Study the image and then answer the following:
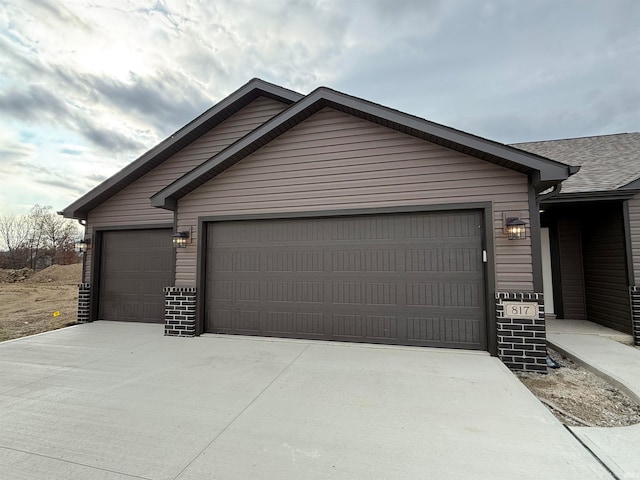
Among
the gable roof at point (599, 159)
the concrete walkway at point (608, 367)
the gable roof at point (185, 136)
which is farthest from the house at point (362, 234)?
the gable roof at point (599, 159)

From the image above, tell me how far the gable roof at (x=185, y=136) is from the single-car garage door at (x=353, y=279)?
2614mm

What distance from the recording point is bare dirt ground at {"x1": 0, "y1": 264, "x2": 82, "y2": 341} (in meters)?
6.89

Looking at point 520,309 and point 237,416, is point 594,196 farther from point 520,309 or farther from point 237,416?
point 237,416

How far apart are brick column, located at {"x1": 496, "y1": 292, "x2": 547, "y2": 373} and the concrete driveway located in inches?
14.4

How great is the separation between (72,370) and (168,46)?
25.6 feet

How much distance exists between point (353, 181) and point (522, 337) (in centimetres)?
340

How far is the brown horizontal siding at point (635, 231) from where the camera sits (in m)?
5.25

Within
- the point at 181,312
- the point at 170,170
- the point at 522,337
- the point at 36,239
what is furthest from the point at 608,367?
the point at 36,239

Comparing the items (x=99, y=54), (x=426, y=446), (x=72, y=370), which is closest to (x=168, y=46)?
(x=99, y=54)

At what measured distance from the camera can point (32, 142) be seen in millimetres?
9992

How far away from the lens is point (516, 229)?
4086 mm

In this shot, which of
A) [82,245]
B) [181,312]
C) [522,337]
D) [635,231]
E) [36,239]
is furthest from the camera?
[36,239]

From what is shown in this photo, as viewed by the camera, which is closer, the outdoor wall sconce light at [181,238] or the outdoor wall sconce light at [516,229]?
the outdoor wall sconce light at [516,229]

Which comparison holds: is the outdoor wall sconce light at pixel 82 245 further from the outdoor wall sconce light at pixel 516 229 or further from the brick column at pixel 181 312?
the outdoor wall sconce light at pixel 516 229
